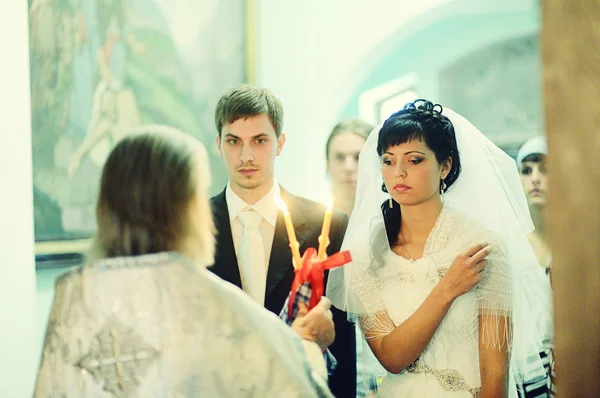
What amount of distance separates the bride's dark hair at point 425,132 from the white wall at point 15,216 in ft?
3.44

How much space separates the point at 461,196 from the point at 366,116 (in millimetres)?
4556

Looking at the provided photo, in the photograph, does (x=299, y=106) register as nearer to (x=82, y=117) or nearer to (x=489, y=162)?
(x=82, y=117)

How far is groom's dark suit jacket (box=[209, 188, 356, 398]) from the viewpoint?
1.89m

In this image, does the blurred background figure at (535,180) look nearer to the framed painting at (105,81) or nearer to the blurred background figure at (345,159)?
the blurred background figure at (345,159)

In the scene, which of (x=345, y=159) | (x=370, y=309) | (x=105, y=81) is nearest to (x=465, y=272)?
(x=370, y=309)

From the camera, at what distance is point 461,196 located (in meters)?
2.02

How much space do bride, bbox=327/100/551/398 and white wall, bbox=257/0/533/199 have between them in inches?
65.9

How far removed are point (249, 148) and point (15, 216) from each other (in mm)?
731

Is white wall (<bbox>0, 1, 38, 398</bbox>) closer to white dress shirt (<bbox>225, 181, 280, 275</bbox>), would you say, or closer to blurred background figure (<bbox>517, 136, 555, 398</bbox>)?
white dress shirt (<bbox>225, 181, 280, 275</bbox>)

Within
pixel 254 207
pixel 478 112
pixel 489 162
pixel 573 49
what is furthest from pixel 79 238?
pixel 478 112

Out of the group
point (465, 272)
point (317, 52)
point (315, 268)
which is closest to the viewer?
point (315, 268)

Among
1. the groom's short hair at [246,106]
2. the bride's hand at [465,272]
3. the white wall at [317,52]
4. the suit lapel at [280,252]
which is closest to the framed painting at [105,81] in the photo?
the white wall at [317,52]

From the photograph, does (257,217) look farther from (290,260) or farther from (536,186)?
(536,186)

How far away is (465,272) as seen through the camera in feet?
5.98
